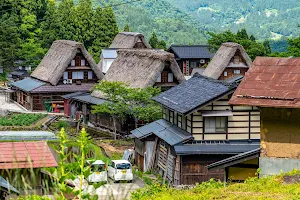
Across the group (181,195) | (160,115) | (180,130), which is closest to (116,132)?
(160,115)

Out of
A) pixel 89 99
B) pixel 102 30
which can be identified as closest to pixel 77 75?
pixel 89 99

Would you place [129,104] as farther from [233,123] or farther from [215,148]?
[215,148]

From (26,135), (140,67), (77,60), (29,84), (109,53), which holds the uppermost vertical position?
(109,53)

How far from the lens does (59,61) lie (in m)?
43.9

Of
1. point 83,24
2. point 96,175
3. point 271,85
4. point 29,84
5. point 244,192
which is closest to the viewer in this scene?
point 244,192

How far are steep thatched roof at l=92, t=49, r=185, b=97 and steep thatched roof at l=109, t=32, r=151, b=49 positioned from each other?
472 inches

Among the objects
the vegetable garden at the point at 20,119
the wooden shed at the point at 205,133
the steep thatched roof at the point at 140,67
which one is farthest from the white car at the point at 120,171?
the vegetable garden at the point at 20,119

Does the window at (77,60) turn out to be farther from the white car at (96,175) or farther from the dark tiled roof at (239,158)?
the dark tiled roof at (239,158)

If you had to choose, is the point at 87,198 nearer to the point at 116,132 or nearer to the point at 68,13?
the point at 116,132

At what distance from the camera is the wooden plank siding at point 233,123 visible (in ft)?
77.7

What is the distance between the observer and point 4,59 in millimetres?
51719

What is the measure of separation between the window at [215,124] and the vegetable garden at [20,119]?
15531mm

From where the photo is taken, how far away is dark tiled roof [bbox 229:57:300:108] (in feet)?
43.2

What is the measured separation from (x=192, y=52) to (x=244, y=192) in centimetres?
4847
